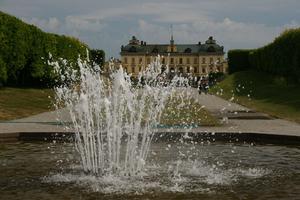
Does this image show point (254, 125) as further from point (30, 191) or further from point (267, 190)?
point (30, 191)

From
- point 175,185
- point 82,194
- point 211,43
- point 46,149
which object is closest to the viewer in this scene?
point 82,194

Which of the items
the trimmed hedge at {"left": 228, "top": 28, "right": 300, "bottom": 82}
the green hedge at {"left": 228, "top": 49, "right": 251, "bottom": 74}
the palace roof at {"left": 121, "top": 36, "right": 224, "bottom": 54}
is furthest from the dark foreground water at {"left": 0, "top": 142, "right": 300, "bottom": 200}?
the palace roof at {"left": 121, "top": 36, "right": 224, "bottom": 54}

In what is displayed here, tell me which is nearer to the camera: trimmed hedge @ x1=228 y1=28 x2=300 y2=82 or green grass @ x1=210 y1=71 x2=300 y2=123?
green grass @ x1=210 y1=71 x2=300 y2=123

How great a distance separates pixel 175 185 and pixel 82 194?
1.73 meters

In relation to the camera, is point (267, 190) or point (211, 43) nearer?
point (267, 190)

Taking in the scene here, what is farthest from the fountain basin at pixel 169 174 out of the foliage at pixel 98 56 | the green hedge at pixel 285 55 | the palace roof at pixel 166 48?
the palace roof at pixel 166 48

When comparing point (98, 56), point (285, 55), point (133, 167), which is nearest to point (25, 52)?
point (285, 55)

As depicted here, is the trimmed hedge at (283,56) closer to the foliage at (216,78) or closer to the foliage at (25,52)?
the foliage at (216,78)

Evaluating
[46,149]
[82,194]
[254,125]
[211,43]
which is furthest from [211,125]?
[211,43]

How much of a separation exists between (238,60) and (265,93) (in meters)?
35.1

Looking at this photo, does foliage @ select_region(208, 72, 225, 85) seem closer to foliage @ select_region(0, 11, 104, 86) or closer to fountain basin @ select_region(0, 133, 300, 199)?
foliage @ select_region(0, 11, 104, 86)

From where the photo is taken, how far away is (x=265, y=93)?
43844 millimetres

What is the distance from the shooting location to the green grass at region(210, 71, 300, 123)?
96.3 ft

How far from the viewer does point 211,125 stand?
19641mm
